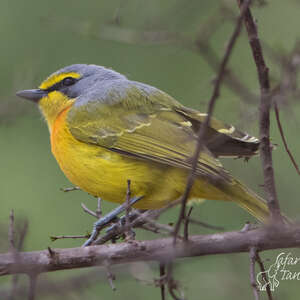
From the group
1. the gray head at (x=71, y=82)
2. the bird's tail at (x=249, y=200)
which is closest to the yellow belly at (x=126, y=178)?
the bird's tail at (x=249, y=200)

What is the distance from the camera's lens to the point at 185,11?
362 cm

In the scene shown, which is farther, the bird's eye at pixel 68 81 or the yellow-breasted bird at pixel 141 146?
the bird's eye at pixel 68 81

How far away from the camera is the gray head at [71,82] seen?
529 cm

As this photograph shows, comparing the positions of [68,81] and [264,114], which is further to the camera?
[68,81]

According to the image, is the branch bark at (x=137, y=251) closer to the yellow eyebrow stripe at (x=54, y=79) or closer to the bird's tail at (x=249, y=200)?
the bird's tail at (x=249, y=200)

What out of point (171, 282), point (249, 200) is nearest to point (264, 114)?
point (171, 282)

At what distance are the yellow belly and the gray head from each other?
100 cm

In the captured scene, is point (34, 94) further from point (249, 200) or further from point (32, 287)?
point (32, 287)

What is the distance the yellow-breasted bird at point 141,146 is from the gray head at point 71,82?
14 cm

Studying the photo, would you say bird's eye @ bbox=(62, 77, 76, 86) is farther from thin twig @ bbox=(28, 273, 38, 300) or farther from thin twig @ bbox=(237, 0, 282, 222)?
thin twig @ bbox=(28, 273, 38, 300)

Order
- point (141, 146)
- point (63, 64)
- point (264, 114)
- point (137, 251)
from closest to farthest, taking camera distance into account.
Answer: point (264, 114)
point (137, 251)
point (141, 146)
point (63, 64)

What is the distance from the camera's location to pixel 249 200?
12.7ft

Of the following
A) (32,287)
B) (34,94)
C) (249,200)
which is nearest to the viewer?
(32,287)

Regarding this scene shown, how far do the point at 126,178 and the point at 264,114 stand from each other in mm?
1545
